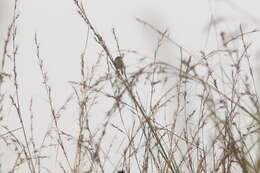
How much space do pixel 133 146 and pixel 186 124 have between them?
20cm

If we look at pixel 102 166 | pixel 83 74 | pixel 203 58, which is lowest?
pixel 102 166

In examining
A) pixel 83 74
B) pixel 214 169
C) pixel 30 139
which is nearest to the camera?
pixel 214 169

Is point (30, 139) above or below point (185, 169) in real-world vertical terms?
above

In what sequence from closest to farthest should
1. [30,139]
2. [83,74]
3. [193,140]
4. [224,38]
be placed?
[193,140], [224,38], [83,74], [30,139]

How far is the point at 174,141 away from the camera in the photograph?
2229mm

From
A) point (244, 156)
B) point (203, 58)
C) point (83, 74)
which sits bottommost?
point (244, 156)

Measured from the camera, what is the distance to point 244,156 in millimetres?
1696

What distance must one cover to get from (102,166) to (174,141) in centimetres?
27

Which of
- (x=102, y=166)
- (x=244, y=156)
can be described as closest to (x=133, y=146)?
(x=102, y=166)

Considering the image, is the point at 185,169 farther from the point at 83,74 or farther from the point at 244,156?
the point at 83,74

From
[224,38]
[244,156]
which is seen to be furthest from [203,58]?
[244,156]

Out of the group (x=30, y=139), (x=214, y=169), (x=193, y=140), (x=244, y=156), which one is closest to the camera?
(x=244, y=156)

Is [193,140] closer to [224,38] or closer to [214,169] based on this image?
[214,169]

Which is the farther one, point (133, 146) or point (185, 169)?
point (133, 146)
